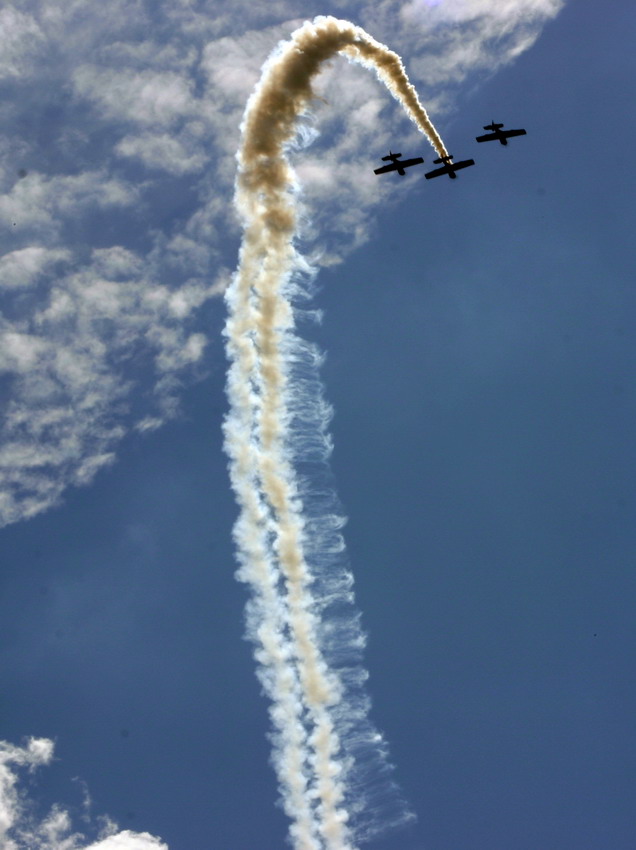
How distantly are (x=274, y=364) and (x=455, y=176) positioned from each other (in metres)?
20.9

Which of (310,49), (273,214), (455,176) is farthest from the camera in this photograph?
(455,176)

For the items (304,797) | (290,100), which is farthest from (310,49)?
(304,797)

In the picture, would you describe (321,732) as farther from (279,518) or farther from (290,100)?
(290,100)

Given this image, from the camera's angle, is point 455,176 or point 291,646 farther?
point 455,176

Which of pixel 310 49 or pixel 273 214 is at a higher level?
pixel 310 49

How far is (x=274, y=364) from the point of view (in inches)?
2648

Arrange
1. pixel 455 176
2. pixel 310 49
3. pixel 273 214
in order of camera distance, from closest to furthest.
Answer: pixel 310 49 < pixel 273 214 < pixel 455 176

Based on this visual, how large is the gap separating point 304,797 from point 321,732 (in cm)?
447

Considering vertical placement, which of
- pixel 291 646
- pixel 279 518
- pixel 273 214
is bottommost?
pixel 291 646

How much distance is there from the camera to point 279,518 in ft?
223

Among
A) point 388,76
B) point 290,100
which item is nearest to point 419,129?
point 388,76

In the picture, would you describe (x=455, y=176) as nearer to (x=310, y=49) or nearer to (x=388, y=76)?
(x=388, y=76)

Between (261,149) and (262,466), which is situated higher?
(261,149)

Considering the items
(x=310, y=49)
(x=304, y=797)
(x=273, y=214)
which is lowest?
(x=304, y=797)
